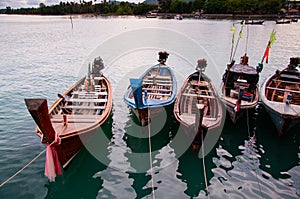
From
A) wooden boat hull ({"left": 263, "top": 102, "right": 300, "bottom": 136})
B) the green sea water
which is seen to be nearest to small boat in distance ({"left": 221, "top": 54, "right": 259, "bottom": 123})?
wooden boat hull ({"left": 263, "top": 102, "right": 300, "bottom": 136})

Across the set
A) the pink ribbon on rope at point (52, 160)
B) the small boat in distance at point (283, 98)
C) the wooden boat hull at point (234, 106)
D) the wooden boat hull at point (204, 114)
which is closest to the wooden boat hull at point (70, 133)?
the pink ribbon on rope at point (52, 160)

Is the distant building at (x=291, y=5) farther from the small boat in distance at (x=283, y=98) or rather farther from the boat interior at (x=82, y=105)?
the boat interior at (x=82, y=105)

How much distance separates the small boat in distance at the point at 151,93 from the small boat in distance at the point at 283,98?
479 cm

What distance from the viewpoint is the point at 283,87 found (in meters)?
14.5

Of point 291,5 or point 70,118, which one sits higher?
point 291,5

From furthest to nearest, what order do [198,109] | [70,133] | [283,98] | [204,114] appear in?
[283,98] < [204,114] < [198,109] < [70,133]

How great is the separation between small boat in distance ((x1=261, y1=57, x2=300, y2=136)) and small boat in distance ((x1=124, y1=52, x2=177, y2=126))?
4.79 m

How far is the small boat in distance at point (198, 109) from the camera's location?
→ 8.58 meters

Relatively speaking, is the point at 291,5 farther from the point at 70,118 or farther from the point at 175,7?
the point at 70,118

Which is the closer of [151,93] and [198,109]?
[198,109]

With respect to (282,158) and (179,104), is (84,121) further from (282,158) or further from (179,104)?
(282,158)

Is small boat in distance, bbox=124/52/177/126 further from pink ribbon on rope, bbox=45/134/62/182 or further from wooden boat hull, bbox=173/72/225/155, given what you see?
pink ribbon on rope, bbox=45/134/62/182

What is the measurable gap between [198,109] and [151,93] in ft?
15.7

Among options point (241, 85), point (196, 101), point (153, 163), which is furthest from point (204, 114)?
point (153, 163)
